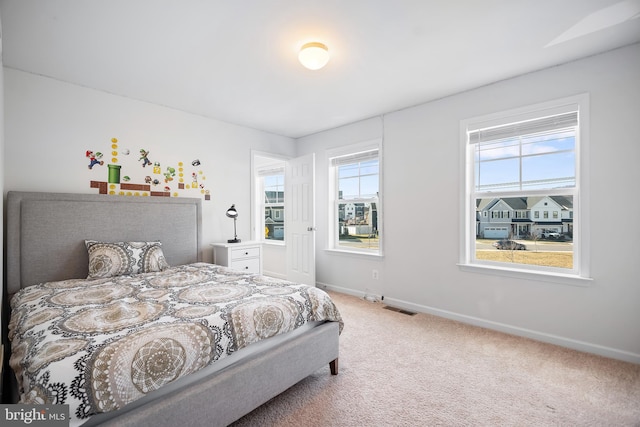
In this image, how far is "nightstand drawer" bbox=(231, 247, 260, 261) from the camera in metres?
3.69

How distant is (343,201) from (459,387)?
2.83 metres

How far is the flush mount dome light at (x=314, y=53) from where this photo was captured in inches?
86.4

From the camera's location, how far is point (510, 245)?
10.0 feet

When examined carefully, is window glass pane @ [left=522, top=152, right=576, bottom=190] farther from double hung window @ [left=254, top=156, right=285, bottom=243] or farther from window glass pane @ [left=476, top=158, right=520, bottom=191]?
double hung window @ [left=254, top=156, right=285, bottom=243]

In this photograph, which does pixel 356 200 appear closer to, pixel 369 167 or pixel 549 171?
pixel 369 167

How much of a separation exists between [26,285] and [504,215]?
4402mm

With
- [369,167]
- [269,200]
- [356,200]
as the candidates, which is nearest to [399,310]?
[356,200]

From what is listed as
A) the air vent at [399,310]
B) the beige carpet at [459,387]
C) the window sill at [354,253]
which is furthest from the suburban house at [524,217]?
the window sill at [354,253]

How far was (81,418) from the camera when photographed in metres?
1.11

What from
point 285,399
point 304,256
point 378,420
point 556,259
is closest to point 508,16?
point 556,259

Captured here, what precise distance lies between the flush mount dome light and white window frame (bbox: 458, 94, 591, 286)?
1783mm

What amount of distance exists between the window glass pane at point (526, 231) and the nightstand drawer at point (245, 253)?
259cm

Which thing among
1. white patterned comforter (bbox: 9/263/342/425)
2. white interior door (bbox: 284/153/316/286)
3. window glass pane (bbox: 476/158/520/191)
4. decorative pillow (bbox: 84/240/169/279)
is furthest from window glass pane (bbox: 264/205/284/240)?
window glass pane (bbox: 476/158/520/191)

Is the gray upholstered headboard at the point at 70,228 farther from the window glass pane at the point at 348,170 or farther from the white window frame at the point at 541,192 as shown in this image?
the white window frame at the point at 541,192
